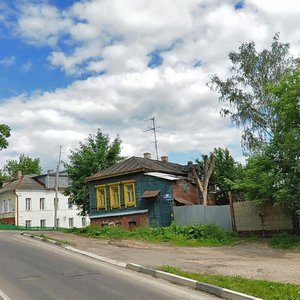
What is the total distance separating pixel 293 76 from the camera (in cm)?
2072

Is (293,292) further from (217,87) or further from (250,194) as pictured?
(217,87)

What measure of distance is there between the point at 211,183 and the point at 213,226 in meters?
12.3

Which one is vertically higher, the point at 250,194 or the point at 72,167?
the point at 72,167

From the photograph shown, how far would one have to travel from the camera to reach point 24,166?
3378 inches

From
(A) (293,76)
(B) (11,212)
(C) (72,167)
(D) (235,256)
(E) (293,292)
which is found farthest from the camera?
(B) (11,212)

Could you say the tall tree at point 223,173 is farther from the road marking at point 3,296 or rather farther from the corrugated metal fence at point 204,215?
the road marking at point 3,296

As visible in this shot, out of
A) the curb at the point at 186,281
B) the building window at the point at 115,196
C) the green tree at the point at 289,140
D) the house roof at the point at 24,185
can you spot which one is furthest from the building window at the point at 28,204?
the curb at the point at 186,281

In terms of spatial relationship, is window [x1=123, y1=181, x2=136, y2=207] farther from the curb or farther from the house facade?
the curb

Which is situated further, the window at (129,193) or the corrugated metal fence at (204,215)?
the window at (129,193)

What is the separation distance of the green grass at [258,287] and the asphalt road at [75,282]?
0.64 meters

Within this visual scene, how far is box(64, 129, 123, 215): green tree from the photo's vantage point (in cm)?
4122

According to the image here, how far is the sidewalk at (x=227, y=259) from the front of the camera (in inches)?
471

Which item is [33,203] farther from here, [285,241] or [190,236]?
[285,241]

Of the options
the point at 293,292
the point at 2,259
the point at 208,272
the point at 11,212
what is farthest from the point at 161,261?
the point at 11,212
